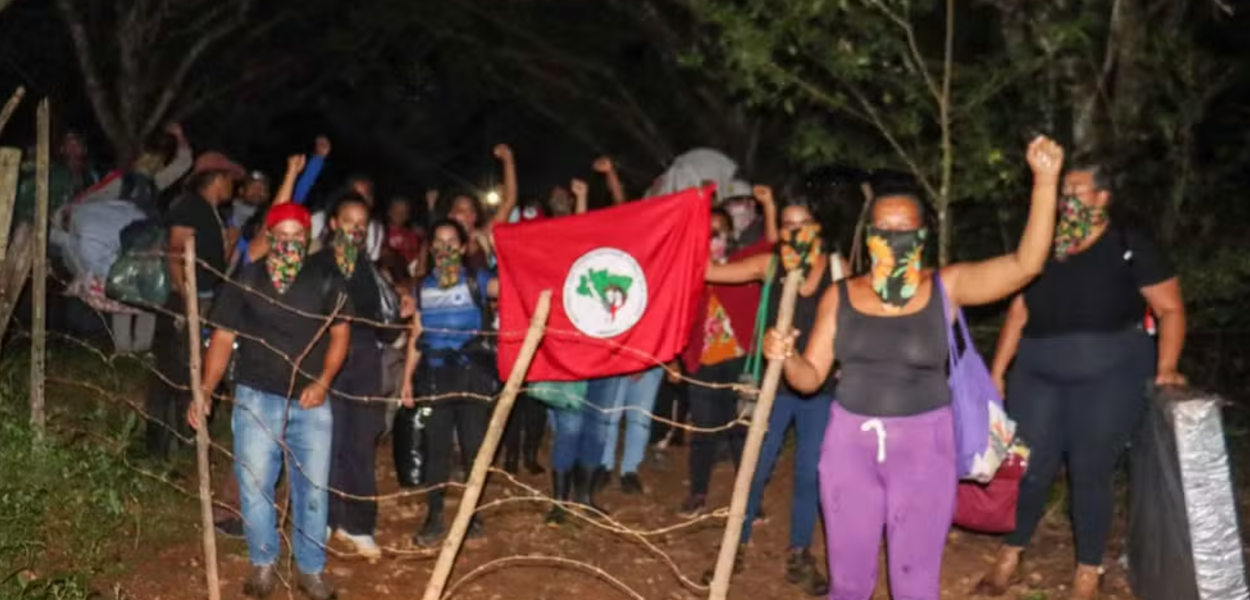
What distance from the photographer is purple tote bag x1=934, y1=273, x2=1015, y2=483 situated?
5926mm

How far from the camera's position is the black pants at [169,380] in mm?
8867

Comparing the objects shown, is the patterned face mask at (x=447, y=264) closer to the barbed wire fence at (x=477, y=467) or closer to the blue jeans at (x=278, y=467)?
the barbed wire fence at (x=477, y=467)

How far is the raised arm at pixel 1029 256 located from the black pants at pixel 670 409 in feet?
19.0

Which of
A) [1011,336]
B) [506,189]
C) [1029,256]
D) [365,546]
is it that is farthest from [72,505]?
[1029,256]

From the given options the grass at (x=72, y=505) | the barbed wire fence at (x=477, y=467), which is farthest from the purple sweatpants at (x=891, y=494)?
the grass at (x=72, y=505)

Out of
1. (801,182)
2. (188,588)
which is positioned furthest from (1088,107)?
(188,588)

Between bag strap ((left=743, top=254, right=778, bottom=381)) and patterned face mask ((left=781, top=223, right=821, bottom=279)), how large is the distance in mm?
210

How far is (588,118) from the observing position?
83.6ft

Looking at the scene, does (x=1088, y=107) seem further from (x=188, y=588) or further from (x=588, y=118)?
(x=588, y=118)

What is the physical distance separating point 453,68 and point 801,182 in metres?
16.2

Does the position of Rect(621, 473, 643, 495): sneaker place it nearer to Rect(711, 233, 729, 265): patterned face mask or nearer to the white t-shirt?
Rect(711, 233, 729, 265): patterned face mask

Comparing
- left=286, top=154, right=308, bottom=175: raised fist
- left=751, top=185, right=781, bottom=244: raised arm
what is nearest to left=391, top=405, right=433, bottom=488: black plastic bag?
left=286, top=154, right=308, bottom=175: raised fist

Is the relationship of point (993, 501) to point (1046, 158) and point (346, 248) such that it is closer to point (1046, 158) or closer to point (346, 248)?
point (1046, 158)

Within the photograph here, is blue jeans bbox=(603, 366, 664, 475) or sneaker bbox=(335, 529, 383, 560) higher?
blue jeans bbox=(603, 366, 664, 475)
